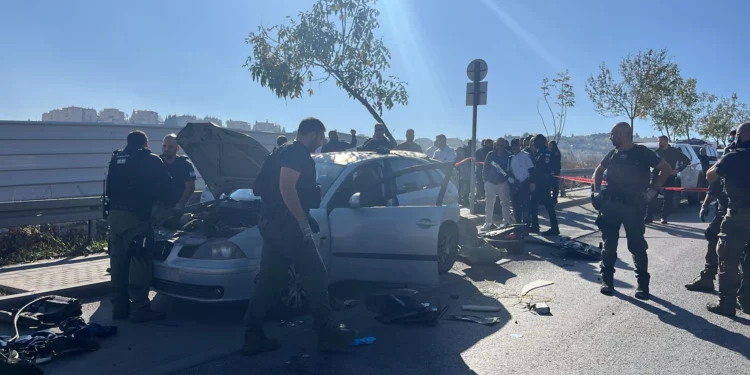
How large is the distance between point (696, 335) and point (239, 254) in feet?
13.2

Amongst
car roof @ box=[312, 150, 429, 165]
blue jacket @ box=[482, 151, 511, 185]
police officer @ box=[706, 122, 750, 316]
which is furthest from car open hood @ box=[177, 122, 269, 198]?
blue jacket @ box=[482, 151, 511, 185]

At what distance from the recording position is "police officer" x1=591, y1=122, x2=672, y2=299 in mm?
6211

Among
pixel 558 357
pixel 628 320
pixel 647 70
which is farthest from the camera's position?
pixel 647 70

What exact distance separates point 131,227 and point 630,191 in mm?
5077

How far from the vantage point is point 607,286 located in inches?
257

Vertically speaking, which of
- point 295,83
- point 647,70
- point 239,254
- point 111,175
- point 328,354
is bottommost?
point 328,354

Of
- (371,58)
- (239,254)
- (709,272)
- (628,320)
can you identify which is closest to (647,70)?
(371,58)

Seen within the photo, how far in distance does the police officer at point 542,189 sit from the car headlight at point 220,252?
6949 millimetres

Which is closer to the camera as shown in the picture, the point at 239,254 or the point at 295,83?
the point at 239,254

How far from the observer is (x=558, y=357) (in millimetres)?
4492

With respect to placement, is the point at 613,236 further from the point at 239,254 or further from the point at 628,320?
the point at 239,254

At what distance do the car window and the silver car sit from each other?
2.4 inches

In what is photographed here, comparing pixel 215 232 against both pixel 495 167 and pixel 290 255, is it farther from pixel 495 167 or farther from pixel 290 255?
pixel 495 167

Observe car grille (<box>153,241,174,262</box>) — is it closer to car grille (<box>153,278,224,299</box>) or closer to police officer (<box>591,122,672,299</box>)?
car grille (<box>153,278,224,299</box>)
